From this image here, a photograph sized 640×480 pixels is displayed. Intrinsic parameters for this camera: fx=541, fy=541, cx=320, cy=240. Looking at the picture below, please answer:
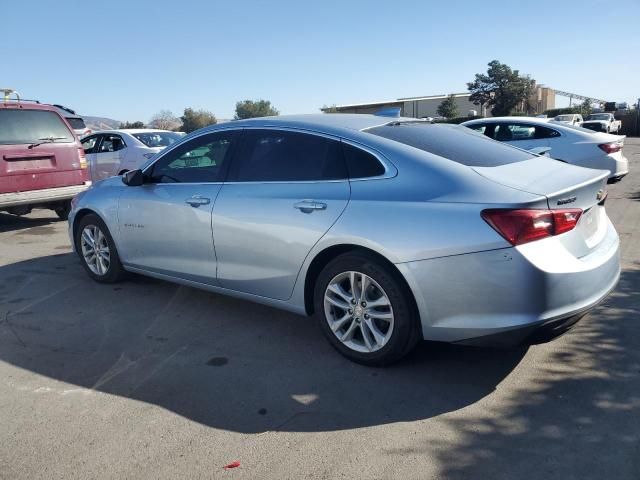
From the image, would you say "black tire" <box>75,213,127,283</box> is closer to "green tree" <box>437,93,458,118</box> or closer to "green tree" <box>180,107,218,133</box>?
"green tree" <box>180,107,218,133</box>

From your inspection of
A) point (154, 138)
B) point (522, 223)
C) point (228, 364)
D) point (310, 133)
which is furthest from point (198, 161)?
point (154, 138)

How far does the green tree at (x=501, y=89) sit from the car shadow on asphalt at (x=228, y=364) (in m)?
68.0

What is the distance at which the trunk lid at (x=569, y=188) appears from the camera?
3117 mm

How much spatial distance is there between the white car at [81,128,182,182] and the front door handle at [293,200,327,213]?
8.34m

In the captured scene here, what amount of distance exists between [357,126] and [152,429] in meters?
2.40

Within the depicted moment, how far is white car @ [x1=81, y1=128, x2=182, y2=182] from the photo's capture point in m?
11.5

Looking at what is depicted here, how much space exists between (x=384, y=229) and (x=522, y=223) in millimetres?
784

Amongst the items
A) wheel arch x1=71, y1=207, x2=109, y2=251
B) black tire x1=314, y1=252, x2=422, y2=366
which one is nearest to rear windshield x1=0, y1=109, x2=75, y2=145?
wheel arch x1=71, y1=207, x2=109, y2=251

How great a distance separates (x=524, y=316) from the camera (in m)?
2.96

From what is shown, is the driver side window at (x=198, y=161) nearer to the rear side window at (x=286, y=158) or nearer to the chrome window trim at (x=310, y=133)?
the chrome window trim at (x=310, y=133)

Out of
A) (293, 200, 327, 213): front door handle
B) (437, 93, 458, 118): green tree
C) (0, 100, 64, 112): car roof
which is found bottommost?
(293, 200, 327, 213): front door handle

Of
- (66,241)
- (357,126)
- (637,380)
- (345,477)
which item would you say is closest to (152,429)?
(345,477)

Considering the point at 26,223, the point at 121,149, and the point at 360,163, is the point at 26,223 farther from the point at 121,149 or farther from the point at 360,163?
the point at 360,163

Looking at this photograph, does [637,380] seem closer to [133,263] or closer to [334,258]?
[334,258]
